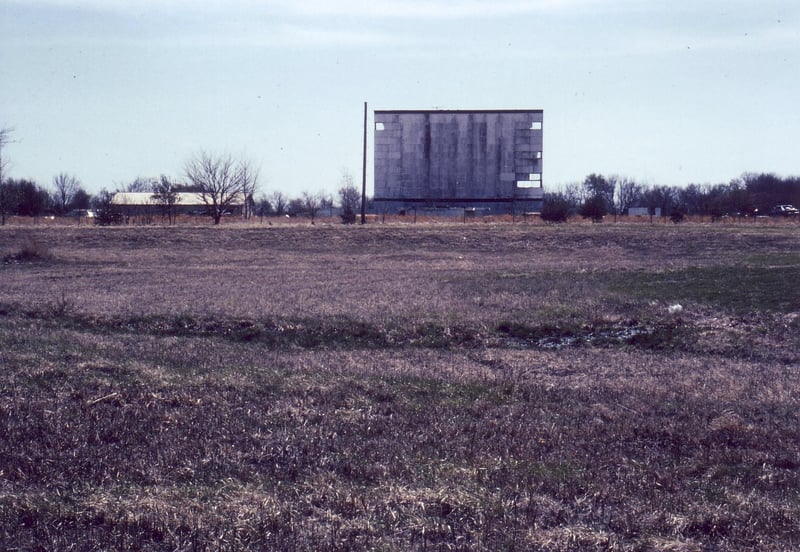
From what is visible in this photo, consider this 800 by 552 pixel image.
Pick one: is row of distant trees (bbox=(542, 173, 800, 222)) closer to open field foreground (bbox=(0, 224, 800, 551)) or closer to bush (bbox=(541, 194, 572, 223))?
bush (bbox=(541, 194, 572, 223))

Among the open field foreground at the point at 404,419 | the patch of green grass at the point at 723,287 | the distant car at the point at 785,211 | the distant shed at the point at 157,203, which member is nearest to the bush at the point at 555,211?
the distant car at the point at 785,211

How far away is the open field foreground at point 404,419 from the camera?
17.9 ft

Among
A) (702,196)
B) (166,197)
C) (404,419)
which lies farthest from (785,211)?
(404,419)

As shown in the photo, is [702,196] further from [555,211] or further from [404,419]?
[404,419]

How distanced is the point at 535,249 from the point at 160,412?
39.3m

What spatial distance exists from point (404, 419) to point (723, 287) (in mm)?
16790

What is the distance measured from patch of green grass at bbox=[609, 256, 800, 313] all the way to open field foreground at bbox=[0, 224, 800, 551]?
0.19 meters

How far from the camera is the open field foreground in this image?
17.9ft

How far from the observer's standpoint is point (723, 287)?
75.4ft

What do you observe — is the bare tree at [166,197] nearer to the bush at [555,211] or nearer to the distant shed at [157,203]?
the distant shed at [157,203]

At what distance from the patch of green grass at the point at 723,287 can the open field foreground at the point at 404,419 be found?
0.19m

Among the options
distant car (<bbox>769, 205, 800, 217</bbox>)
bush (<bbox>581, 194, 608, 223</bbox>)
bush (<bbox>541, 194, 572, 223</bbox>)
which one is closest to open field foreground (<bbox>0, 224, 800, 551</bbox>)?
bush (<bbox>541, 194, 572, 223</bbox>)

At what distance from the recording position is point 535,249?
46688mm

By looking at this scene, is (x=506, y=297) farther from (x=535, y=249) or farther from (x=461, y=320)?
(x=535, y=249)
